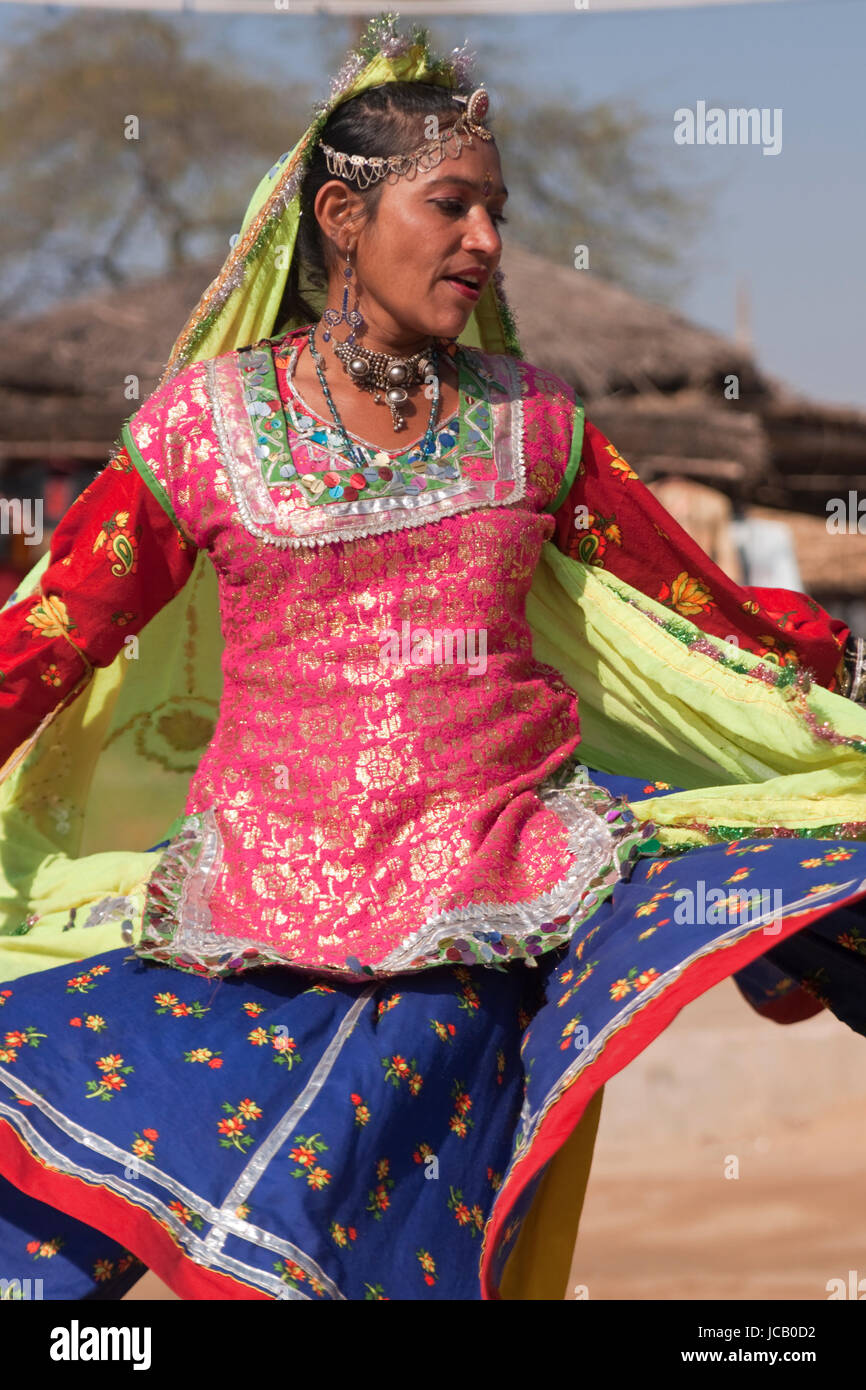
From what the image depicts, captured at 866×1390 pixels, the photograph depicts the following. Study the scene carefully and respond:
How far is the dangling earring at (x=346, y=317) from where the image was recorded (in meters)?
3.06

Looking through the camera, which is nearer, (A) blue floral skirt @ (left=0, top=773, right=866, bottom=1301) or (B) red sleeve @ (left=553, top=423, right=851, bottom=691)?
(A) blue floral skirt @ (left=0, top=773, right=866, bottom=1301)

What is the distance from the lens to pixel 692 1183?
5676 mm

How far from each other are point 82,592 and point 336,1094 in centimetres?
103

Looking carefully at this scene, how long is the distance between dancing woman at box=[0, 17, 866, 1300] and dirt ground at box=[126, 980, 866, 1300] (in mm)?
1904

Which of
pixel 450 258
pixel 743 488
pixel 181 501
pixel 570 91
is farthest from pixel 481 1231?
pixel 570 91

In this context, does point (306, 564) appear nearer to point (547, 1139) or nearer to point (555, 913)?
point (555, 913)

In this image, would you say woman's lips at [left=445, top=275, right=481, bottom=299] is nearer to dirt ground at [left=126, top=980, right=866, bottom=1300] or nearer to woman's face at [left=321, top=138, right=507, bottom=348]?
woman's face at [left=321, top=138, right=507, bottom=348]

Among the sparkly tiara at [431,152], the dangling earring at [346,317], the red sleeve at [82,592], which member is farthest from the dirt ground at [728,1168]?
the sparkly tiara at [431,152]

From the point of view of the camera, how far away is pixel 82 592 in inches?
117

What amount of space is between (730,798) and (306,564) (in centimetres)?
85

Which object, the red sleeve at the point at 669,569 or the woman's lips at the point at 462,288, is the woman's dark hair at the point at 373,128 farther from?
the red sleeve at the point at 669,569

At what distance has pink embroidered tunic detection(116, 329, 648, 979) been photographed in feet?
9.01

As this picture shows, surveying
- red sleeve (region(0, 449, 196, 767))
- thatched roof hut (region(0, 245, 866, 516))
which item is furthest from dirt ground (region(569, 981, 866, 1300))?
thatched roof hut (region(0, 245, 866, 516))

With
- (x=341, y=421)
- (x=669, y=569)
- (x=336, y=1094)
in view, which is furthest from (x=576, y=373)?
(x=336, y=1094)
